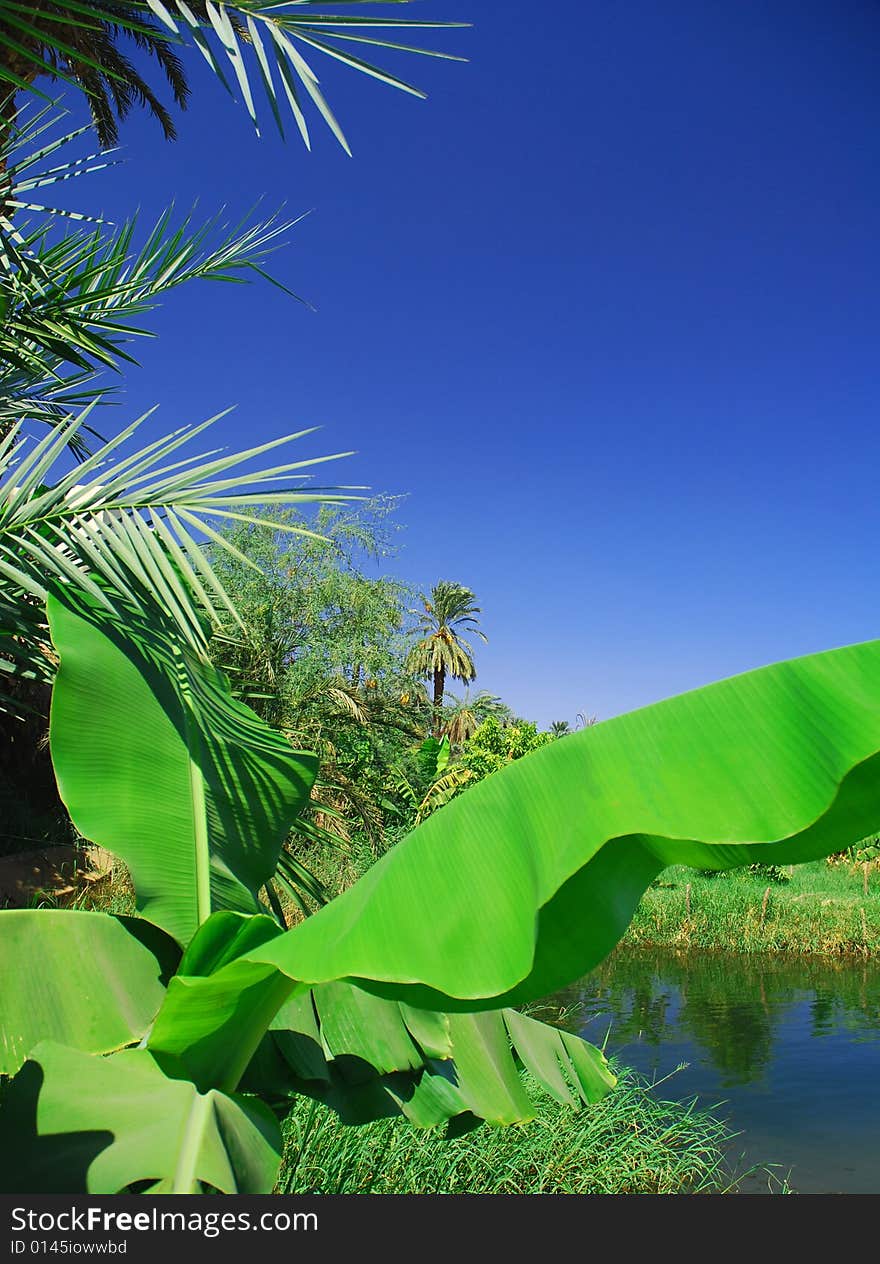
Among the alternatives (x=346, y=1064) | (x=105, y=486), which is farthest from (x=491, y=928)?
(x=105, y=486)

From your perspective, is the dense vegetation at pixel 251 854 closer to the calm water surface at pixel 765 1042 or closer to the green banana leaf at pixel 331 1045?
the green banana leaf at pixel 331 1045

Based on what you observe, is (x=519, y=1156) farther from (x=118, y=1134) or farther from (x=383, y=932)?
(x=383, y=932)

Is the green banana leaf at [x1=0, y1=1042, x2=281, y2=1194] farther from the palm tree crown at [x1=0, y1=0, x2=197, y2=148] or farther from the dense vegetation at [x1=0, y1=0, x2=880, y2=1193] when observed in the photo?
the palm tree crown at [x1=0, y1=0, x2=197, y2=148]

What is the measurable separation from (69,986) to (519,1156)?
11.7ft

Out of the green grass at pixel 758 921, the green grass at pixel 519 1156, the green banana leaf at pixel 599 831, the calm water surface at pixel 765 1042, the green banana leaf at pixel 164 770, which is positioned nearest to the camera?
the green banana leaf at pixel 599 831

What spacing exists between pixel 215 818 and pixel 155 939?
0.35m

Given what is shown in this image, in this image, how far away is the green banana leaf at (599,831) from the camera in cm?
112

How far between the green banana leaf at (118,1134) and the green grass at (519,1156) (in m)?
1.95

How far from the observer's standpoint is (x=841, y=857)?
18.3 meters

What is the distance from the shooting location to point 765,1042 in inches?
345

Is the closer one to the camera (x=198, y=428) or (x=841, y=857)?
(x=198, y=428)

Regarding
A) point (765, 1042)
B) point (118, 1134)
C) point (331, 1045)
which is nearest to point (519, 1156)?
point (331, 1045)

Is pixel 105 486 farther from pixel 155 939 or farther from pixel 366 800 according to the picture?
pixel 366 800

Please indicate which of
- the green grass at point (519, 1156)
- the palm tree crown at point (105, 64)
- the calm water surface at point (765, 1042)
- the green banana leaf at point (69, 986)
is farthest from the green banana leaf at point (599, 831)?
the palm tree crown at point (105, 64)
